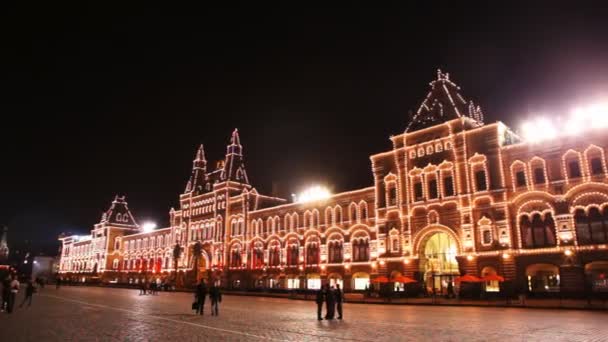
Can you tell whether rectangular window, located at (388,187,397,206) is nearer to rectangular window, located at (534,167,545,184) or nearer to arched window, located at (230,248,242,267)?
rectangular window, located at (534,167,545,184)

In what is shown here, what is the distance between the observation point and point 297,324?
19.9 meters

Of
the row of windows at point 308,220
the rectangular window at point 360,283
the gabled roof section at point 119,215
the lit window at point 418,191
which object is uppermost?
the gabled roof section at point 119,215

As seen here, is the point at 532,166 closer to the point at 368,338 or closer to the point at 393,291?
the point at 393,291

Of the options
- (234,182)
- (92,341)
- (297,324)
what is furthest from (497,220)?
(234,182)

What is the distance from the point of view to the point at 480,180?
150 feet

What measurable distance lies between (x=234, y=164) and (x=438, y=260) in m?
43.0

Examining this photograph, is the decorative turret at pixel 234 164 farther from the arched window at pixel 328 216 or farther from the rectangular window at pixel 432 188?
the rectangular window at pixel 432 188

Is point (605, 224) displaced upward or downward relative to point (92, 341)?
upward

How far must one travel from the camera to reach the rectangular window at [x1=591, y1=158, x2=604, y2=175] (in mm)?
38594

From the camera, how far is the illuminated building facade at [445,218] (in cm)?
3919

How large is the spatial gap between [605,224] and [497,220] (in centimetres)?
840

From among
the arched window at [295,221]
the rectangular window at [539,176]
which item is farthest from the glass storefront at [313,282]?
the rectangular window at [539,176]

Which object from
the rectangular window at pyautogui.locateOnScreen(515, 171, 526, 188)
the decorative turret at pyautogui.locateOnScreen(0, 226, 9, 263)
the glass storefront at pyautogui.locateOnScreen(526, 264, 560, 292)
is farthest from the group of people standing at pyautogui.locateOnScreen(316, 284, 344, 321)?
the decorative turret at pyautogui.locateOnScreen(0, 226, 9, 263)

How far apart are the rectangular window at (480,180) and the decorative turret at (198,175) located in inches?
2159
